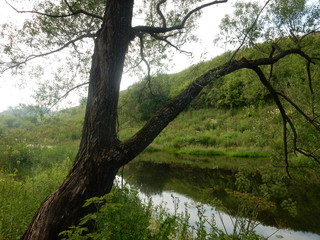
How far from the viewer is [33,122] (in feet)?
17.5

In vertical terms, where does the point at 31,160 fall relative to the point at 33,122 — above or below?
below

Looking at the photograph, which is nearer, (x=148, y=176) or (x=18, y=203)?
(x=18, y=203)

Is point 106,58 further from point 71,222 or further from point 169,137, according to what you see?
point 169,137

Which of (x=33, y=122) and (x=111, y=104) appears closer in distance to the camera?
(x=111, y=104)

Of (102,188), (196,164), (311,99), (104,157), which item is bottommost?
(196,164)

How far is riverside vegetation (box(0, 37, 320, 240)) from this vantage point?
12.4 ft

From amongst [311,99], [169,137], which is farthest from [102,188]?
[169,137]

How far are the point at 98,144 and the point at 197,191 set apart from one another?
672 cm

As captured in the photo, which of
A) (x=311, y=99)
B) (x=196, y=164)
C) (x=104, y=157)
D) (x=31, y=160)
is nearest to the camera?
(x=104, y=157)

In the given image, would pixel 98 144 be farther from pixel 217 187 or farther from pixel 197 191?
pixel 217 187

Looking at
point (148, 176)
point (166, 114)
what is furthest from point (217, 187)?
point (166, 114)

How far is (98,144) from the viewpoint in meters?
3.75

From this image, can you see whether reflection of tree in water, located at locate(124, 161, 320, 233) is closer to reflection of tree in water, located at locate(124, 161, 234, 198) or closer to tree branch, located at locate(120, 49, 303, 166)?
reflection of tree in water, located at locate(124, 161, 234, 198)

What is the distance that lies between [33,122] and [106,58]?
255 centimetres
